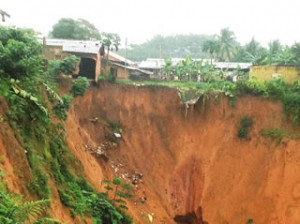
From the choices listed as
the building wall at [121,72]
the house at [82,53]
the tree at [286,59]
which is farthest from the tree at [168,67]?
the tree at [286,59]

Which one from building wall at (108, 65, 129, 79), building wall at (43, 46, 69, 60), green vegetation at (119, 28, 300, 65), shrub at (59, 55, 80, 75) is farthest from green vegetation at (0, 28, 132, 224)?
green vegetation at (119, 28, 300, 65)

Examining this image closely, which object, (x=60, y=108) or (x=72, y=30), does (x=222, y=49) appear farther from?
(x=60, y=108)

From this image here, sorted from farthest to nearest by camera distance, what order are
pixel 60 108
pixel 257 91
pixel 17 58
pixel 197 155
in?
pixel 257 91 < pixel 197 155 < pixel 60 108 < pixel 17 58

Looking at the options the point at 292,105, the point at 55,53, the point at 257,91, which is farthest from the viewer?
the point at 55,53

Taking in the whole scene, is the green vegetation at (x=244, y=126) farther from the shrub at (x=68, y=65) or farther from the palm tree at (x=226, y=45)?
the palm tree at (x=226, y=45)

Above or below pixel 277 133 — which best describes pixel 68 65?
above

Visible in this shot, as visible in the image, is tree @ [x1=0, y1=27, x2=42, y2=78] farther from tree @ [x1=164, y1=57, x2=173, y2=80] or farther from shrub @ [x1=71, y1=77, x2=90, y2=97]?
tree @ [x1=164, y1=57, x2=173, y2=80]

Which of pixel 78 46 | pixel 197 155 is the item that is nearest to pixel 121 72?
pixel 78 46
